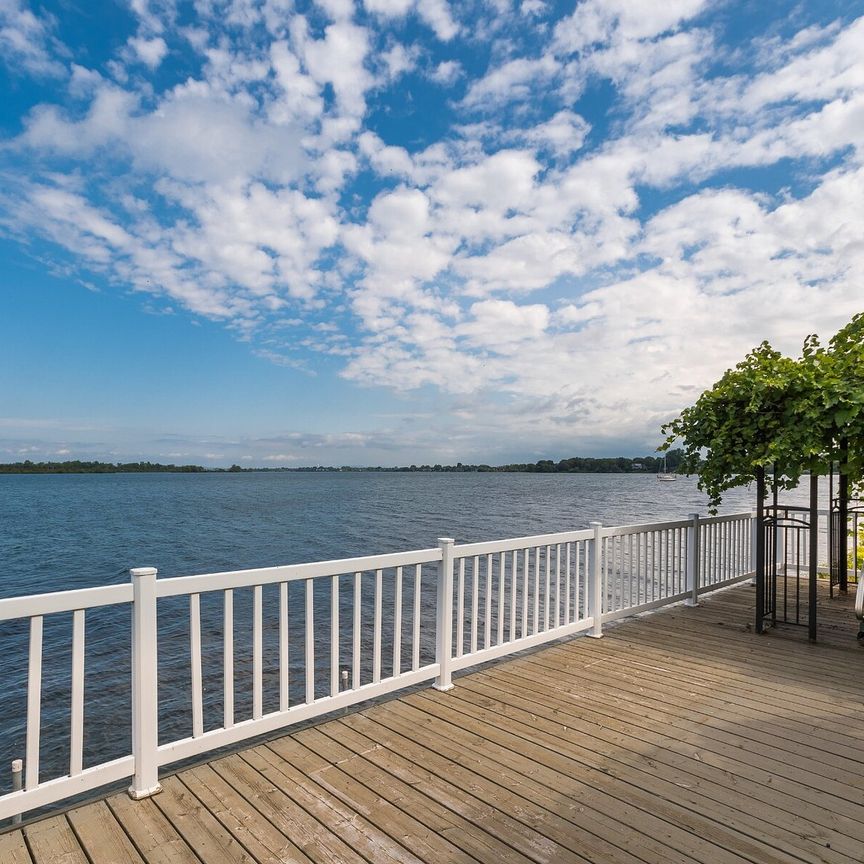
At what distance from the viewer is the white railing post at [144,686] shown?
2.28m

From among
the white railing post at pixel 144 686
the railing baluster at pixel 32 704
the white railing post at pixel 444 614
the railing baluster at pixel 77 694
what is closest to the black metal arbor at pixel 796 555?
the white railing post at pixel 444 614

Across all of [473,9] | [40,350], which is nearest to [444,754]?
[473,9]

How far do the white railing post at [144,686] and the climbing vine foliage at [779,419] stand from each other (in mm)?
4494

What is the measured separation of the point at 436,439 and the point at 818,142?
126 ft

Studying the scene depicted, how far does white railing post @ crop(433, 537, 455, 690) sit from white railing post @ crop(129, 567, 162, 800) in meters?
1.70

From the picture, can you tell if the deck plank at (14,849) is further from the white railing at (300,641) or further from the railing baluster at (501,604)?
the railing baluster at (501,604)

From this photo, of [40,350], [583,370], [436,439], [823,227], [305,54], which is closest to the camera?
[305,54]

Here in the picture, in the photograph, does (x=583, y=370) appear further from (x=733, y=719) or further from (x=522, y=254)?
(x=733, y=719)

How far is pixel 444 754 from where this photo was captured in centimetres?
265

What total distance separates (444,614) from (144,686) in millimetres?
1796

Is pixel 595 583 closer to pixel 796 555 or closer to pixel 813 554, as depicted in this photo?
pixel 813 554

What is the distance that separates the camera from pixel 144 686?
230cm

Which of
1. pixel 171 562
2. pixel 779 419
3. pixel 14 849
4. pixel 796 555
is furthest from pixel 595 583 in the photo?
pixel 171 562

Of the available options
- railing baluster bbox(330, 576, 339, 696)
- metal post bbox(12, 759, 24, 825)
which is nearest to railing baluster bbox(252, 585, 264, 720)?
railing baluster bbox(330, 576, 339, 696)
